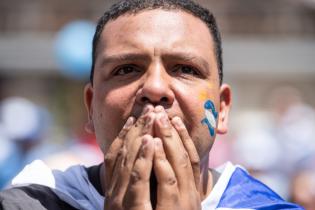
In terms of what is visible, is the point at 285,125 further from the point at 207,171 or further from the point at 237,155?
the point at 207,171

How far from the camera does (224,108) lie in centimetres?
324

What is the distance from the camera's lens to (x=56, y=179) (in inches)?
118

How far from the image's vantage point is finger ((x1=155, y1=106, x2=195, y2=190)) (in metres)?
2.52

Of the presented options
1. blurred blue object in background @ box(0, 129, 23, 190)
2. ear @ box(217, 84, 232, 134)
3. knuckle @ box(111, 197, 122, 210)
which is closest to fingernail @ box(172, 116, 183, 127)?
knuckle @ box(111, 197, 122, 210)

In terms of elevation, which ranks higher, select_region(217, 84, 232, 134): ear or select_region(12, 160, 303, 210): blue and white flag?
select_region(217, 84, 232, 134): ear

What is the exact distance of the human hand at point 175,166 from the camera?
2.49m

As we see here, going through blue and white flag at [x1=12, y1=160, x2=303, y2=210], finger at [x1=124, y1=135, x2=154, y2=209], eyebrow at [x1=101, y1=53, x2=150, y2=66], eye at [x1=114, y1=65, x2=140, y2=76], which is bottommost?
blue and white flag at [x1=12, y1=160, x2=303, y2=210]

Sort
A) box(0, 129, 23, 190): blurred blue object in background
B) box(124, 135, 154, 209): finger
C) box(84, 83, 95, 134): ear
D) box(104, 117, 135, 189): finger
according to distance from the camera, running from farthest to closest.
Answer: box(0, 129, 23, 190): blurred blue object in background
box(84, 83, 95, 134): ear
box(104, 117, 135, 189): finger
box(124, 135, 154, 209): finger

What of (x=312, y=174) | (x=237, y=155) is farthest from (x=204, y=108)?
(x=237, y=155)

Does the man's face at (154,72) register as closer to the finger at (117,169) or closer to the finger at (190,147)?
the finger at (190,147)

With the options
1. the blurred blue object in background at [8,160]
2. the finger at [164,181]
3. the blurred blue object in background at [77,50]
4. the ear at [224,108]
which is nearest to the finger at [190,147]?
the finger at [164,181]

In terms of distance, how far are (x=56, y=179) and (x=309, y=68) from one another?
15166 mm

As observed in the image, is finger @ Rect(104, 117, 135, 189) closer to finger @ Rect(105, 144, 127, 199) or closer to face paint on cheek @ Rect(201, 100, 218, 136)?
finger @ Rect(105, 144, 127, 199)

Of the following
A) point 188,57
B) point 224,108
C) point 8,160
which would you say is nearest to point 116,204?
point 188,57
